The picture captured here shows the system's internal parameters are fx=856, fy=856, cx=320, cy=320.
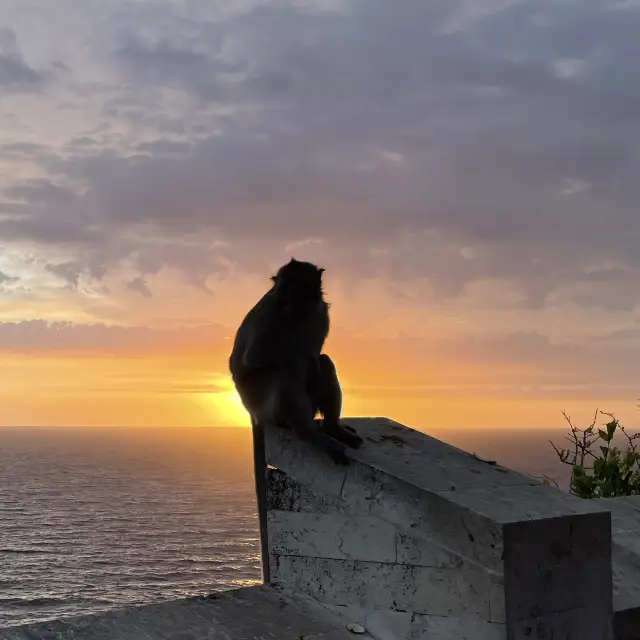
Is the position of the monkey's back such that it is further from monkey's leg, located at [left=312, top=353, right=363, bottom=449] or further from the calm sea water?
the calm sea water

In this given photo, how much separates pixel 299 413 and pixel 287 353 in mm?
755

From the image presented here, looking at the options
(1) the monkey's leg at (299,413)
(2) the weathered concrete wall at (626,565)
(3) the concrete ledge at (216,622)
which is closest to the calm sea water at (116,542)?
(2) the weathered concrete wall at (626,565)

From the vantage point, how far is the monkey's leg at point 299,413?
18.6 feet

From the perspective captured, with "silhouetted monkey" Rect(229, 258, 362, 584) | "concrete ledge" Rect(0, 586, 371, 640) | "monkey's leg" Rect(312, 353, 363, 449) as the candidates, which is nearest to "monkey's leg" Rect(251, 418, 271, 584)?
"silhouetted monkey" Rect(229, 258, 362, 584)

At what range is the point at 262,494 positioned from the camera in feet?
19.3

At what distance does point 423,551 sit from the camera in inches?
189

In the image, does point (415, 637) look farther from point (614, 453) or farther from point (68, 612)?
point (68, 612)

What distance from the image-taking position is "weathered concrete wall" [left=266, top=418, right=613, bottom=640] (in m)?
4.50

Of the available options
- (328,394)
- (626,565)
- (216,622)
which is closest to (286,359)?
(328,394)

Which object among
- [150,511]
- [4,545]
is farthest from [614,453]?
[150,511]

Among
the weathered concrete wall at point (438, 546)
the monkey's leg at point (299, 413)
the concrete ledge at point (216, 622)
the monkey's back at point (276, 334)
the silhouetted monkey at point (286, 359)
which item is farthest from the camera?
the monkey's back at point (276, 334)

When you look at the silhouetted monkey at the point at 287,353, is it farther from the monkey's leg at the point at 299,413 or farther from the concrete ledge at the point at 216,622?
the concrete ledge at the point at 216,622

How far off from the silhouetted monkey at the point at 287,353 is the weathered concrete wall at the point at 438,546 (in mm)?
630

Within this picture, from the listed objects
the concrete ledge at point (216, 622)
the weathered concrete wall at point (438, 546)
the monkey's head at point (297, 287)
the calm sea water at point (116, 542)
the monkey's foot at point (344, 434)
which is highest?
the monkey's head at point (297, 287)
